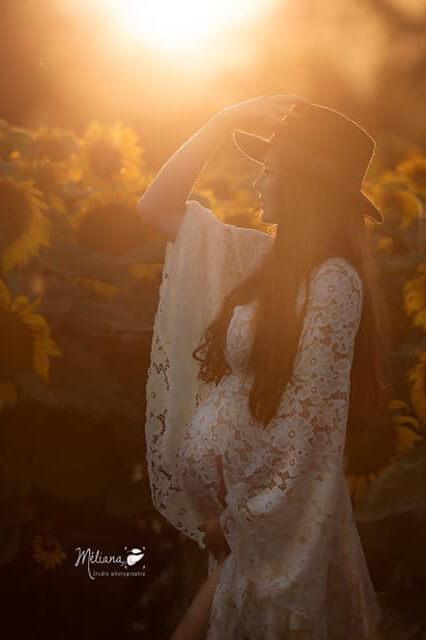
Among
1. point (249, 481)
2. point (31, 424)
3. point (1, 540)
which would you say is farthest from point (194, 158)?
point (1, 540)

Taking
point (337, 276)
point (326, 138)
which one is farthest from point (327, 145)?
point (337, 276)

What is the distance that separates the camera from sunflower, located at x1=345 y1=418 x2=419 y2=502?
1.77 meters

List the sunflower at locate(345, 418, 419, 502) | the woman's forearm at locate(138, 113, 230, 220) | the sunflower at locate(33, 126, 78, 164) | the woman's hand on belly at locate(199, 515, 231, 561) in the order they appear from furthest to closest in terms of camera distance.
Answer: the sunflower at locate(33, 126, 78, 164) → the sunflower at locate(345, 418, 419, 502) → the woman's forearm at locate(138, 113, 230, 220) → the woman's hand on belly at locate(199, 515, 231, 561)

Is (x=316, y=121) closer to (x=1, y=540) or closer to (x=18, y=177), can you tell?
(x=18, y=177)

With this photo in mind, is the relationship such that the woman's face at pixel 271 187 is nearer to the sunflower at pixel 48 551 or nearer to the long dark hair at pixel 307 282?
the long dark hair at pixel 307 282

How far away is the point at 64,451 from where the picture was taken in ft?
6.01

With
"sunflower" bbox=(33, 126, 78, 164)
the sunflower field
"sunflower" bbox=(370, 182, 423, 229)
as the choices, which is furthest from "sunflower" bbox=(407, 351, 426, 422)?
"sunflower" bbox=(33, 126, 78, 164)

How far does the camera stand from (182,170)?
152cm

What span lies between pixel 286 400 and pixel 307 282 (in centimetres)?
18

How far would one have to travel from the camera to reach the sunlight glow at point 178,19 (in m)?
2.15

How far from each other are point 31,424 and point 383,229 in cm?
90

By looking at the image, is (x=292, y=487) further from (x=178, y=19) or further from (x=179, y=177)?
(x=178, y=19)

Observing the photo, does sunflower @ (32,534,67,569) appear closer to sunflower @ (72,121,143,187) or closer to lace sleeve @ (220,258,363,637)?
lace sleeve @ (220,258,363,637)

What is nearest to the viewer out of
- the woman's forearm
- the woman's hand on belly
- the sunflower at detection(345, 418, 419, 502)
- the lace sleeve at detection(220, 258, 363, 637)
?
the lace sleeve at detection(220, 258, 363, 637)
